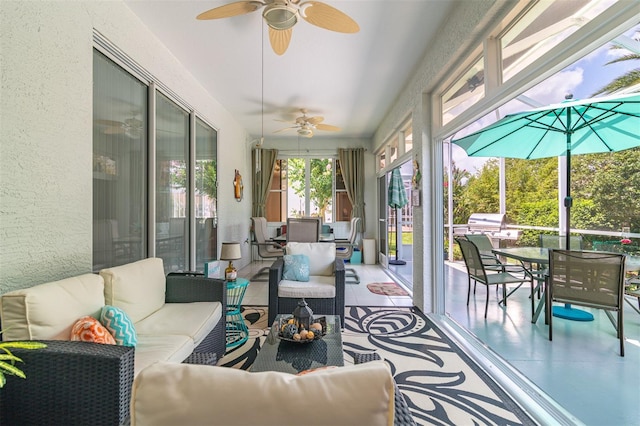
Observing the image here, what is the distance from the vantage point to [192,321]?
2066 millimetres

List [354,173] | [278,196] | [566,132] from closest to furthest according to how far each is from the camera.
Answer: [566,132] < [354,173] < [278,196]

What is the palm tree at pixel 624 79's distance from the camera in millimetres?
1670

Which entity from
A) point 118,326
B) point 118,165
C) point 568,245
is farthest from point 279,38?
point 568,245

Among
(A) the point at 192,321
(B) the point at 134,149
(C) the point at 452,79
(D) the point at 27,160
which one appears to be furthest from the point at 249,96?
(A) the point at 192,321

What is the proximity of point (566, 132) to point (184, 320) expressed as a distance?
3.75m

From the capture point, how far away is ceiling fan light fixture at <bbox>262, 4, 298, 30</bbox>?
2.13m

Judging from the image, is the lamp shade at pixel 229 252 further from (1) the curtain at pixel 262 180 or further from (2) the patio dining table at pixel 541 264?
(1) the curtain at pixel 262 180

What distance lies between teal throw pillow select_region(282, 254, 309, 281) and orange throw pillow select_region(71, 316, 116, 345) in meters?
1.87

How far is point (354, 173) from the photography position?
7258mm

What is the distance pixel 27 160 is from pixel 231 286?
1.78 metres

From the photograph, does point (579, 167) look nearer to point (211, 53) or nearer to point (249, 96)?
point (211, 53)

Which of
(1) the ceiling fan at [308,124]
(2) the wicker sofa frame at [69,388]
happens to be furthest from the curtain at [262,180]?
(2) the wicker sofa frame at [69,388]

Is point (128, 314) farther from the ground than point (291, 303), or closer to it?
farther from the ground

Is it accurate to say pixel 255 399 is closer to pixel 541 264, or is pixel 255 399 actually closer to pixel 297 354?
pixel 297 354
